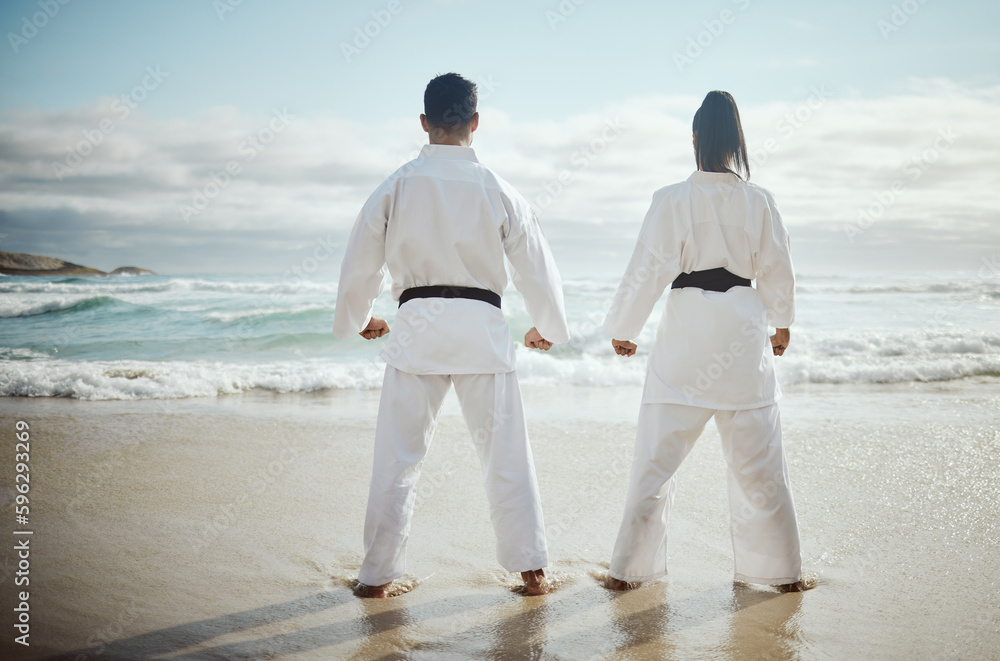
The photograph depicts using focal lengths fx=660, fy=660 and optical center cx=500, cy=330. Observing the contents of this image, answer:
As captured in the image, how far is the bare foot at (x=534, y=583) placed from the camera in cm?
238

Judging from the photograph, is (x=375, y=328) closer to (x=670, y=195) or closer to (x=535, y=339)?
(x=535, y=339)

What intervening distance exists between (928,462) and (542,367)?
13.8 feet

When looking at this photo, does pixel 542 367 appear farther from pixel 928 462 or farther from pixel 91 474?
pixel 91 474

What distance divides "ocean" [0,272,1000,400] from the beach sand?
1.84m

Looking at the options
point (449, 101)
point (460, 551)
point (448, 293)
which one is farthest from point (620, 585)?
point (449, 101)

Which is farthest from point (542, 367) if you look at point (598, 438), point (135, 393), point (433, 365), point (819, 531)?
point (433, 365)

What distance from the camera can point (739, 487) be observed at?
8.05 feet

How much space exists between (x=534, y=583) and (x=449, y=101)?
1.78m

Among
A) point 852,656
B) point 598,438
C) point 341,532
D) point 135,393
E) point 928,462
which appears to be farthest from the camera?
point 135,393

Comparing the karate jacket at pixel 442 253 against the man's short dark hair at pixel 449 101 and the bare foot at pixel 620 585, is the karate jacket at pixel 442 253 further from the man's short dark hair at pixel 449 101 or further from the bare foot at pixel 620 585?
the bare foot at pixel 620 585

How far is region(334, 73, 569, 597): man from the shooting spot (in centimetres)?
236

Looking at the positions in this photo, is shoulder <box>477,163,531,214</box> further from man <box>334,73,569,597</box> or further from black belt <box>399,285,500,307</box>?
black belt <box>399,285,500,307</box>

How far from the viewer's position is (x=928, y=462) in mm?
3982

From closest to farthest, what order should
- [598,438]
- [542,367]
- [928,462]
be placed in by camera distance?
[928,462]
[598,438]
[542,367]
